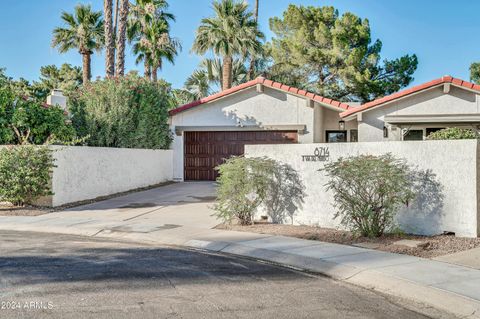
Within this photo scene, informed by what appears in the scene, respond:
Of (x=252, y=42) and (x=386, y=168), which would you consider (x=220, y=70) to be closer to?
(x=252, y=42)

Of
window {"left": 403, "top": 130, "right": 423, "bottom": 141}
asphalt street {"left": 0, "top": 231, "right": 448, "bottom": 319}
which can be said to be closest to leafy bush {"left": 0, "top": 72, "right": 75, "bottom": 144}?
asphalt street {"left": 0, "top": 231, "right": 448, "bottom": 319}

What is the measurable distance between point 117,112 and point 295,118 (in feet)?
24.9

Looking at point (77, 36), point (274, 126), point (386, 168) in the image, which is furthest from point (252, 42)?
point (386, 168)

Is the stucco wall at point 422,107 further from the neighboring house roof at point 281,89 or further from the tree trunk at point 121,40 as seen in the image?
the tree trunk at point 121,40

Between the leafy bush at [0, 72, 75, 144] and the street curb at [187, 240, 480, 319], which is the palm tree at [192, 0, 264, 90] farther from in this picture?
the street curb at [187, 240, 480, 319]

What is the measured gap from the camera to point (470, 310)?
19.9 feet

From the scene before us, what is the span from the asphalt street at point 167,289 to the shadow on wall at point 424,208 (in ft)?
11.9

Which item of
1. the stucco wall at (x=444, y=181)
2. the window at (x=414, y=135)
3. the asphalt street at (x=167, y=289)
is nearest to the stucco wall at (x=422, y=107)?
A: the window at (x=414, y=135)

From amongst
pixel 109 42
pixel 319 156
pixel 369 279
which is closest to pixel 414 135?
pixel 319 156

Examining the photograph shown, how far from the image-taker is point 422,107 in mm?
19875

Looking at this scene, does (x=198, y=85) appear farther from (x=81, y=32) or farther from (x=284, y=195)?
(x=284, y=195)

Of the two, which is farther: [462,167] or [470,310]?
[462,167]

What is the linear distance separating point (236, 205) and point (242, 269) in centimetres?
424

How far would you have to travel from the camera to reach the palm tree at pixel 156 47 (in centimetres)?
3606
